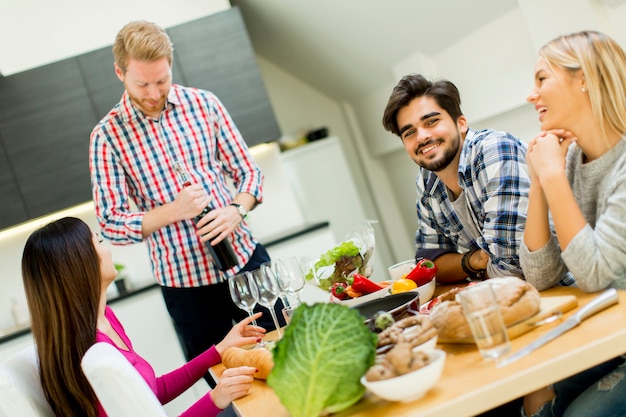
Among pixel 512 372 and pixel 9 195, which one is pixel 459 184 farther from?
pixel 9 195

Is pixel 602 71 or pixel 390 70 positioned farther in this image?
pixel 390 70

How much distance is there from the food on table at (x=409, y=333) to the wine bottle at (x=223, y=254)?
4.01ft

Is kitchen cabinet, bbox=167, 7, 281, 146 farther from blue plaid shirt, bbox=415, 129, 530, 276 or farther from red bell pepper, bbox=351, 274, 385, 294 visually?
red bell pepper, bbox=351, 274, 385, 294

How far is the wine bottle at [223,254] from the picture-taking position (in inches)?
97.2

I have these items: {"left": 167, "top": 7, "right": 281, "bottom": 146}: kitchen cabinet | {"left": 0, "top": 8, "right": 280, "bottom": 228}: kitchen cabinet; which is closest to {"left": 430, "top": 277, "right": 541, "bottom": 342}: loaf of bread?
{"left": 167, "top": 7, "right": 281, "bottom": 146}: kitchen cabinet

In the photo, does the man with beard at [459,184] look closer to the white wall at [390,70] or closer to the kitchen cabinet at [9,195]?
the white wall at [390,70]

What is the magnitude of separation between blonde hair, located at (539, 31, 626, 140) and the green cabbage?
2.44 feet

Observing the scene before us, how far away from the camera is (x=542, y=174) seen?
1.47 m

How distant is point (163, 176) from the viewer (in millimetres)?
2711

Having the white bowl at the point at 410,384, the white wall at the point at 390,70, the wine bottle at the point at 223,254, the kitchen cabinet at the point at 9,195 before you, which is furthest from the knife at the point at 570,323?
the kitchen cabinet at the point at 9,195

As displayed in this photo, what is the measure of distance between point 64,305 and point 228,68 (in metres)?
3.12

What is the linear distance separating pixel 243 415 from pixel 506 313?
1.72 ft

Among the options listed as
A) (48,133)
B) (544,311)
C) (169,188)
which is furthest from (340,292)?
(48,133)

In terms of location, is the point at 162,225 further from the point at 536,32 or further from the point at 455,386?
the point at 536,32
